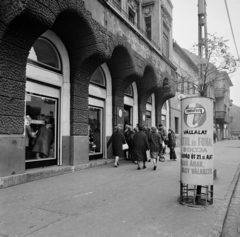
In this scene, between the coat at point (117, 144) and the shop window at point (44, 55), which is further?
the coat at point (117, 144)

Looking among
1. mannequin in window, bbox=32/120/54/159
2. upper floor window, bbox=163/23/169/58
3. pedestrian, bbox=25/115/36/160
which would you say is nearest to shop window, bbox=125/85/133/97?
upper floor window, bbox=163/23/169/58

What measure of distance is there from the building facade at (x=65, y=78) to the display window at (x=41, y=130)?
33 millimetres

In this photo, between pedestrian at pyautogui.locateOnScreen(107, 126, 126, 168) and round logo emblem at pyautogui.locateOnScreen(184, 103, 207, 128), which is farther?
pedestrian at pyautogui.locateOnScreen(107, 126, 126, 168)

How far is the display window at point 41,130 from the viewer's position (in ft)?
26.6

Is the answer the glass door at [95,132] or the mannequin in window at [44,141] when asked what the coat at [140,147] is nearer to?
the glass door at [95,132]

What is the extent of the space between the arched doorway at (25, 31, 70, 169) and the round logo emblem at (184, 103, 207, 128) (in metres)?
5.18

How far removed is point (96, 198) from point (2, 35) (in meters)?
4.56

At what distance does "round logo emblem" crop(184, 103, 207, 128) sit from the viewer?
486 centimetres

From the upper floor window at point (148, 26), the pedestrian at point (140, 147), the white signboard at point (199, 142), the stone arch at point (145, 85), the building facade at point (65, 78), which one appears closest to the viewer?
the white signboard at point (199, 142)

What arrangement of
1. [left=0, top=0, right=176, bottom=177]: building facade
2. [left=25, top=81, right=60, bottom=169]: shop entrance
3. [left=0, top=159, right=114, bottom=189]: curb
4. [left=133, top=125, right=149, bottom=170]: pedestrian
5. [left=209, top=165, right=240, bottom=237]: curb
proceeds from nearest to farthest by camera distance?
[left=209, top=165, right=240, bottom=237]: curb, [left=0, top=159, right=114, bottom=189]: curb, [left=0, top=0, right=176, bottom=177]: building facade, [left=25, top=81, right=60, bottom=169]: shop entrance, [left=133, top=125, right=149, bottom=170]: pedestrian

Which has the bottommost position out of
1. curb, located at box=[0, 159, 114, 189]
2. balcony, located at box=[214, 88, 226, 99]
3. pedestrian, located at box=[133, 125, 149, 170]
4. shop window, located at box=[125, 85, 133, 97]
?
curb, located at box=[0, 159, 114, 189]

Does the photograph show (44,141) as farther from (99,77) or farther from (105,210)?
(105,210)

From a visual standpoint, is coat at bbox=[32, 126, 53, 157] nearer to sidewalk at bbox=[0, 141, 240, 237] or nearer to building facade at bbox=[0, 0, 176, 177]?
building facade at bbox=[0, 0, 176, 177]

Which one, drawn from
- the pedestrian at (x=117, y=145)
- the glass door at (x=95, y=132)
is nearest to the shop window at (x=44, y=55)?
the glass door at (x=95, y=132)
